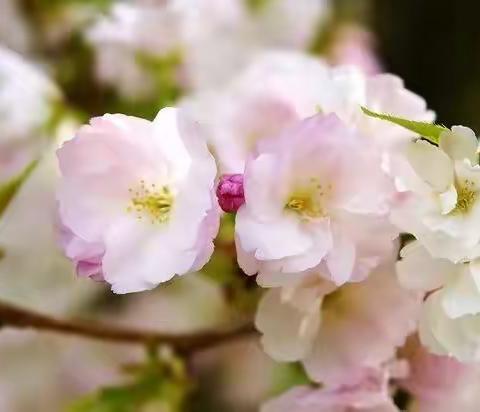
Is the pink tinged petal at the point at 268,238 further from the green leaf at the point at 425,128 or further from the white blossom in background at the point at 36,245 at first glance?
the white blossom in background at the point at 36,245

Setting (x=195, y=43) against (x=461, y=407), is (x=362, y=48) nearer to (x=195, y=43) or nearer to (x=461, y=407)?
(x=195, y=43)

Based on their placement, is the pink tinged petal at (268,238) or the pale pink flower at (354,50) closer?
the pink tinged petal at (268,238)

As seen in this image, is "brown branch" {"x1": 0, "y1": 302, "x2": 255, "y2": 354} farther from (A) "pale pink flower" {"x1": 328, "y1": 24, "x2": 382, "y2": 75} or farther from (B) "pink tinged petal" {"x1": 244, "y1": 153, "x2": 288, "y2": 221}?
(A) "pale pink flower" {"x1": 328, "y1": 24, "x2": 382, "y2": 75}

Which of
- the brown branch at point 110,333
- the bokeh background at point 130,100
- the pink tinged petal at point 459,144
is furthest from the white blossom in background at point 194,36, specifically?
the pink tinged petal at point 459,144

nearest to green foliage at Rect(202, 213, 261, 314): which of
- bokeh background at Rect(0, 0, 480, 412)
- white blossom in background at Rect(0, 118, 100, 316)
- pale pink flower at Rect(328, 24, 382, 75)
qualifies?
bokeh background at Rect(0, 0, 480, 412)

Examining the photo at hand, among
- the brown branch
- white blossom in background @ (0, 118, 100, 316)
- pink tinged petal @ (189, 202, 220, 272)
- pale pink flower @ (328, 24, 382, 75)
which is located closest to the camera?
pink tinged petal @ (189, 202, 220, 272)

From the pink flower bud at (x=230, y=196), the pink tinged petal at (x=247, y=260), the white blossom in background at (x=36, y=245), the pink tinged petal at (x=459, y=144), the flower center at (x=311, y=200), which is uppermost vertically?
the pink tinged petal at (x=459, y=144)

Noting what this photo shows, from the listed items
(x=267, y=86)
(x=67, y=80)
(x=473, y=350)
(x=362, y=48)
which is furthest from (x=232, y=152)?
(x=362, y=48)
